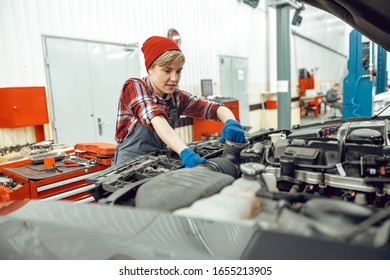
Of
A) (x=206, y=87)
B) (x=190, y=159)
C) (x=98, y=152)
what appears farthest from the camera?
(x=206, y=87)

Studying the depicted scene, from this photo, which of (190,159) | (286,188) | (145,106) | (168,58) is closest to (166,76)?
(168,58)

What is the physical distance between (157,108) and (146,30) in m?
3.59

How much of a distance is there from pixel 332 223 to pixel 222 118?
4.58ft

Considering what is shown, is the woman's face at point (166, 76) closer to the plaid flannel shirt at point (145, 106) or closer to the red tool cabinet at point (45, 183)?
the plaid flannel shirt at point (145, 106)

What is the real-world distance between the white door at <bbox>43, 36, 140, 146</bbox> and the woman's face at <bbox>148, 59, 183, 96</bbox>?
95.4 inches

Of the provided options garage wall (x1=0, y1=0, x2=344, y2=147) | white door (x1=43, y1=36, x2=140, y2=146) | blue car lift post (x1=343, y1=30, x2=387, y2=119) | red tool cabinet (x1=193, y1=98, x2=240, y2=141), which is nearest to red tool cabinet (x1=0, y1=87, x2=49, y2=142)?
garage wall (x1=0, y1=0, x2=344, y2=147)

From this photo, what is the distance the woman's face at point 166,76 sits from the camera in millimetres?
1573

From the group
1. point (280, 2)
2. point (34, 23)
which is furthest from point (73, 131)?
point (280, 2)

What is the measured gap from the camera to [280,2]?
6.21m

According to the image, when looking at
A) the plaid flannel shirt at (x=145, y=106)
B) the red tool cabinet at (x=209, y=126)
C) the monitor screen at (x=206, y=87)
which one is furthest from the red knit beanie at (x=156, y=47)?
the monitor screen at (x=206, y=87)

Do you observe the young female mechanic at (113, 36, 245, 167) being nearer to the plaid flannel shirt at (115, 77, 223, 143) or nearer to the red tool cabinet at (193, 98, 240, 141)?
A: the plaid flannel shirt at (115, 77, 223, 143)

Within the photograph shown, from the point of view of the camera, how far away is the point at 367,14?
1.35m

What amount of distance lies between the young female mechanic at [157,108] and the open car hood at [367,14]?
0.75m

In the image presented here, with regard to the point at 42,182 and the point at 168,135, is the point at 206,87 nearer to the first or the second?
the point at 42,182
